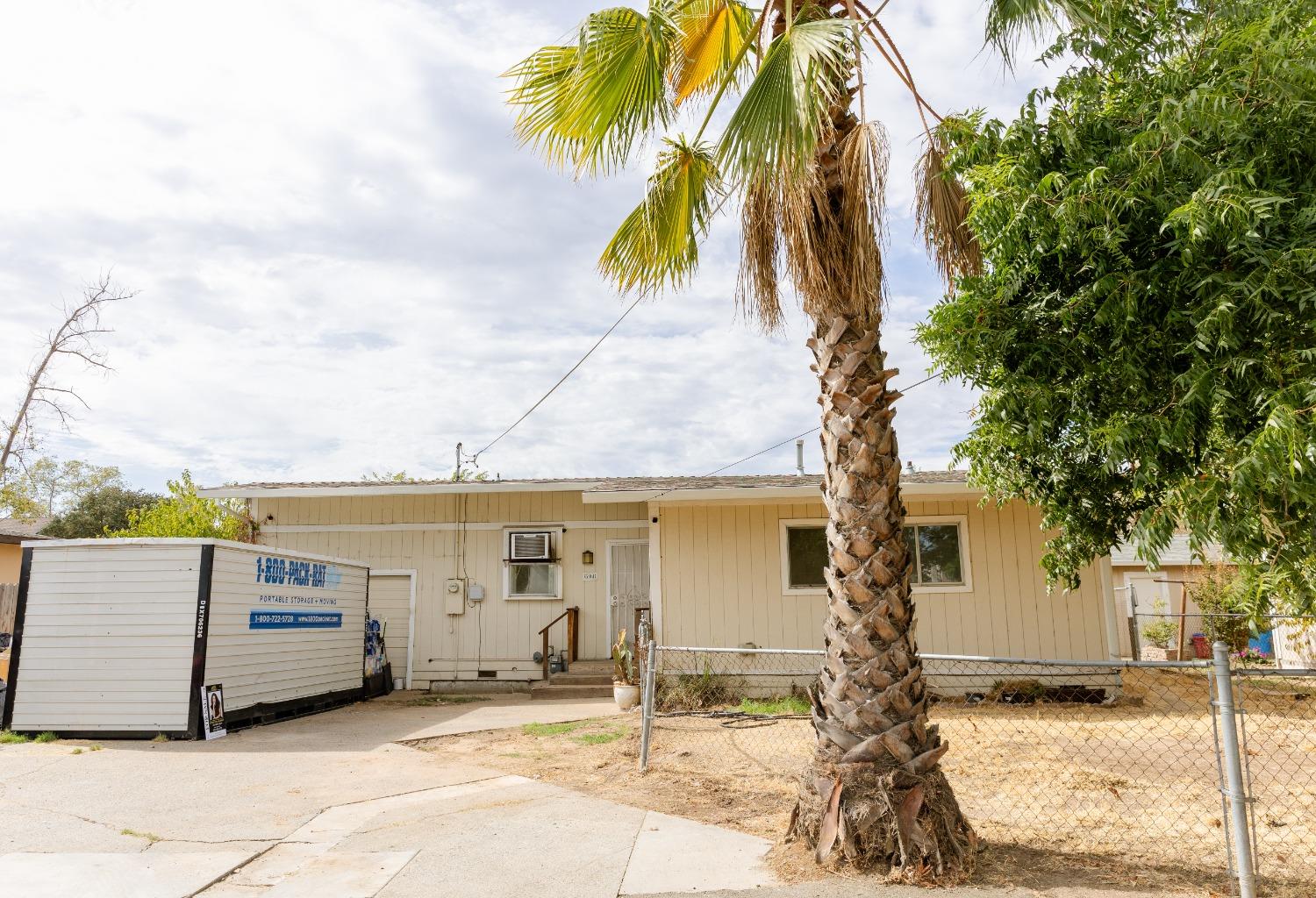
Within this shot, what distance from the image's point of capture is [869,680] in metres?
4.59

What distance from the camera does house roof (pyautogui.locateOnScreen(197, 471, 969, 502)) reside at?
12125mm

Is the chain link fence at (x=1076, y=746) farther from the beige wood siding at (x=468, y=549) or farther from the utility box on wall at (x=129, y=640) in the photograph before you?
the utility box on wall at (x=129, y=640)

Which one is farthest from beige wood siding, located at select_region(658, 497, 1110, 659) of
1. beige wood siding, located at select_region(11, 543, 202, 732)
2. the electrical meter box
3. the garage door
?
beige wood siding, located at select_region(11, 543, 202, 732)

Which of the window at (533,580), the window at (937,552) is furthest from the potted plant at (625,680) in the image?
the window at (937,552)

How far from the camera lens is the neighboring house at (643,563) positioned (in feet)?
40.3

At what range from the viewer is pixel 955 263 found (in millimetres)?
5746

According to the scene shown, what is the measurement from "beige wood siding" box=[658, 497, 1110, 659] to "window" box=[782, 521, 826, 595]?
114 millimetres

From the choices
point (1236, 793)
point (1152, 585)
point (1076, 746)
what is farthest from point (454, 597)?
point (1152, 585)

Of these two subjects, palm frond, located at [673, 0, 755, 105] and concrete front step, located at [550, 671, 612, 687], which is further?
concrete front step, located at [550, 671, 612, 687]

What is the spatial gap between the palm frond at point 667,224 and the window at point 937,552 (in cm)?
760

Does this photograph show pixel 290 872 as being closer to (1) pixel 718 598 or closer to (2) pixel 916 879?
(2) pixel 916 879

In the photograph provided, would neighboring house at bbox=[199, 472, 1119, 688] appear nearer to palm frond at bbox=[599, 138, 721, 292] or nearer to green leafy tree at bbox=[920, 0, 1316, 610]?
palm frond at bbox=[599, 138, 721, 292]

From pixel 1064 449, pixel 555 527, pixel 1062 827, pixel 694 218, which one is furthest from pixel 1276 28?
pixel 555 527

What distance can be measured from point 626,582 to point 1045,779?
8455 millimetres
